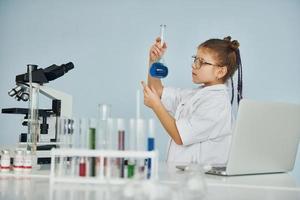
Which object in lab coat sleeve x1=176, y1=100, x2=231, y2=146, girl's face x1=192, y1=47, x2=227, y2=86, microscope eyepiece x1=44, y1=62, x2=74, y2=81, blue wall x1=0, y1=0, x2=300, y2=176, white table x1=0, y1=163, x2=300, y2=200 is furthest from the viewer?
blue wall x1=0, y1=0, x2=300, y2=176

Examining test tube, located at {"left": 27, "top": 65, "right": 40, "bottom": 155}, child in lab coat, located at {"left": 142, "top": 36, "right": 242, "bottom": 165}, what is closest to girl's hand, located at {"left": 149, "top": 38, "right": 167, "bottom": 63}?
child in lab coat, located at {"left": 142, "top": 36, "right": 242, "bottom": 165}

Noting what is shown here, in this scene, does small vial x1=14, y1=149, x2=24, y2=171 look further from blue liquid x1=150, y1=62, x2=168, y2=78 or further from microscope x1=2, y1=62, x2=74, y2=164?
blue liquid x1=150, y1=62, x2=168, y2=78

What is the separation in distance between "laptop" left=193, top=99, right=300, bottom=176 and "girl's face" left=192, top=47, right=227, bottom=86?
0.58 m

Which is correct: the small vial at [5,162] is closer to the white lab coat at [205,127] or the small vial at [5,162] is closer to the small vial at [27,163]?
the small vial at [27,163]

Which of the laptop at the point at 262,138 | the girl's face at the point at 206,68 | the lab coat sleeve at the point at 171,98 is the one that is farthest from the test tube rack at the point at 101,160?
the lab coat sleeve at the point at 171,98

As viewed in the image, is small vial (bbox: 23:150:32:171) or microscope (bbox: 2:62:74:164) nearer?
small vial (bbox: 23:150:32:171)

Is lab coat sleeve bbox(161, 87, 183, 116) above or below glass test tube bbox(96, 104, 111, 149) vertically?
above

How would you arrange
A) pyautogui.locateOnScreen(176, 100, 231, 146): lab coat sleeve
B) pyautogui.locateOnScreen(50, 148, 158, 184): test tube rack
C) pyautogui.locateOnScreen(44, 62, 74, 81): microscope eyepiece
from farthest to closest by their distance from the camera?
pyautogui.locateOnScreen(44, 62, 74, 81): microscope eyepiece
pyautogui.locateOnScreen(176, 100, 231, 146): lab coat sleeve
pyautogui.locateOnScreen(50, 148, 158, 184): test tube rack

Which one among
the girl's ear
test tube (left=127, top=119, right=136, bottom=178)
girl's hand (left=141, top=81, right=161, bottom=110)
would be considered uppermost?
the girl's ear

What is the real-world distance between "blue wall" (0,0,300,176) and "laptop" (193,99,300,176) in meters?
1.45

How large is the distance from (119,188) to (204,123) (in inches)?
36.8

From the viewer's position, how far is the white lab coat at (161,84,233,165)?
5.47 ft

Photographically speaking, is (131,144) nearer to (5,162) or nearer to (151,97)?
(5,162)

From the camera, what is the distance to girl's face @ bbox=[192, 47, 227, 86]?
197cm
